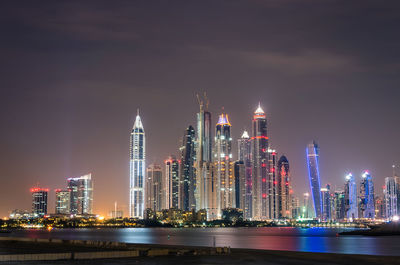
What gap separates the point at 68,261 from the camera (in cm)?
4550

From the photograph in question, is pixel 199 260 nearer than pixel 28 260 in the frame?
No

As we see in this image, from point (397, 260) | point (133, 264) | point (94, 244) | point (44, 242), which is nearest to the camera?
point (133, 264)

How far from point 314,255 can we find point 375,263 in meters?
9.54

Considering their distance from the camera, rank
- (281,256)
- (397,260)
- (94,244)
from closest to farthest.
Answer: (397,260) < (281,256) < (94,244)

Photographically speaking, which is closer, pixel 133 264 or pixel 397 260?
pixel 133 264

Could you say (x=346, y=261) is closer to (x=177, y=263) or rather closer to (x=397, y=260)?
(x=397, y=260)

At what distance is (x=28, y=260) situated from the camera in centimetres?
4506

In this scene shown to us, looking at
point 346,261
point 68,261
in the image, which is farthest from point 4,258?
point 346,261

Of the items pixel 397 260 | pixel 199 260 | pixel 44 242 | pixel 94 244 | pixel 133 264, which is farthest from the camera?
pixel 44 242

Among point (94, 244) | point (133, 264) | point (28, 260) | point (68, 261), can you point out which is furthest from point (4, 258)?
point (94, 244)

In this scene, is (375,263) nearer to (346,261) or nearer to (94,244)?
(346,261)

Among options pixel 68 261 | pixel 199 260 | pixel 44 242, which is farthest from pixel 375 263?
pixel 44 242

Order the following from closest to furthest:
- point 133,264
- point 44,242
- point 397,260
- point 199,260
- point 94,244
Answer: point 133,264 → point 199,260 → point 397,260 → point 94,244 → point 44,242

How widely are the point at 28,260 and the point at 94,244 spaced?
24903 millimetres
